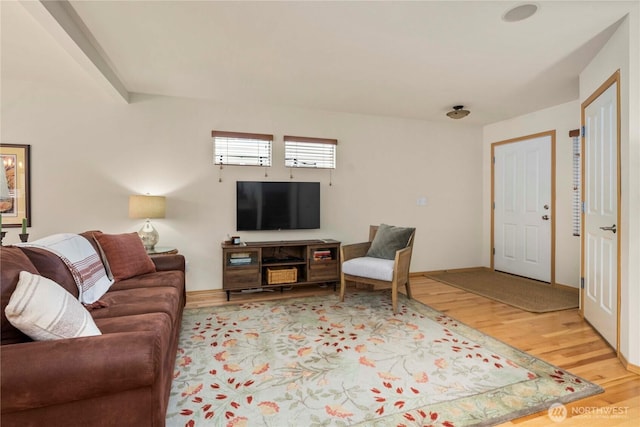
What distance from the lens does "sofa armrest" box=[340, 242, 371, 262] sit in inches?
139

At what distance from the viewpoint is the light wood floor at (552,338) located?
1.62 metres

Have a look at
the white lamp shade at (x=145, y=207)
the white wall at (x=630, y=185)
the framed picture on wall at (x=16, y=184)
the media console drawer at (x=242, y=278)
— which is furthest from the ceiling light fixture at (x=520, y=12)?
the framed picture on wall at (x=16, y=184)

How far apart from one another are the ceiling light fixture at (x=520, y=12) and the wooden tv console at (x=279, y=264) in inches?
107

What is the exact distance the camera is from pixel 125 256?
8.39 feet

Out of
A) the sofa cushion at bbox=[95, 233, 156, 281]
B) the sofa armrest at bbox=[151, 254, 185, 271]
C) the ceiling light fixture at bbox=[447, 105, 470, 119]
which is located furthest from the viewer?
the ceiling light fixture at bbox=[447, 105, 470, 119]

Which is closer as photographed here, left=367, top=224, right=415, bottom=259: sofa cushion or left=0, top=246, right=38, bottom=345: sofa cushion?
left=0, top=246, right=38, bottom=345: sofa cushion

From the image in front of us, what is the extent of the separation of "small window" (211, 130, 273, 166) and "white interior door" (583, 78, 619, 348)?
130 inches

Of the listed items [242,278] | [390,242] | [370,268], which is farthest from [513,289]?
[242,278]

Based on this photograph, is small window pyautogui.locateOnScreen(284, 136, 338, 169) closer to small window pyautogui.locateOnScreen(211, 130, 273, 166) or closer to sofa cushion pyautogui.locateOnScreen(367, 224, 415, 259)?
small window pyautogui.locateOnScreen(211, 130, 273, 166)

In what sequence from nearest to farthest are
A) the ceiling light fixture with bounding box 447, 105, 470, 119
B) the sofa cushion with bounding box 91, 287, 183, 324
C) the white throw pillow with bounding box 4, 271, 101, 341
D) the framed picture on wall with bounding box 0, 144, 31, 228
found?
1. the white throw pillow with bounding box 4, 271, 101, 341
2. the sofa cushion with bounding box 91, 287, 183, 324
3. the framed picture on wall with bounding box 0, 144, 31, 228
4. the ceiling light fixture with bounding box 447, 105, 470, 119

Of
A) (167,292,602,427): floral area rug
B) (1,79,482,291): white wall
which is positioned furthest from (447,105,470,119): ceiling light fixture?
(167,292,602,427): floral area rug

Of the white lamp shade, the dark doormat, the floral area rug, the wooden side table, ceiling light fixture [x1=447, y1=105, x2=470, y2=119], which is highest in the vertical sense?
ceiling light fixture [x1=447, y1=105, x2=470, y2=119]

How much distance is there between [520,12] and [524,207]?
10.4 ft

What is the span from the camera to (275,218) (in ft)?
13.0
